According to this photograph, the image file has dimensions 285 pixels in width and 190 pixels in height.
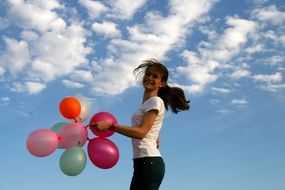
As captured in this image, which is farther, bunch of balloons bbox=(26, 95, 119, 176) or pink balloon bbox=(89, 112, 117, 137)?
pink balloon bbox=(89, 112, 117, 137)

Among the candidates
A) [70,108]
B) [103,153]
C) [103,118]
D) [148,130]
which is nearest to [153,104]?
[148,130]

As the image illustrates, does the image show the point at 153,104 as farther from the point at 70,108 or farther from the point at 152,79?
the point at 70,108

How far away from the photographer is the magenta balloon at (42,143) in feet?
15.1

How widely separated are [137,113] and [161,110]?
0.78ft

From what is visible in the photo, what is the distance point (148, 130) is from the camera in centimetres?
353

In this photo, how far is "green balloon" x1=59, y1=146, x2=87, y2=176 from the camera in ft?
14.6

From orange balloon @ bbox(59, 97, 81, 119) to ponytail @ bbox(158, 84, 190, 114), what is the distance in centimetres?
133

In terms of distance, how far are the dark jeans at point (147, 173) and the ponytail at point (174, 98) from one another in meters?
0.80

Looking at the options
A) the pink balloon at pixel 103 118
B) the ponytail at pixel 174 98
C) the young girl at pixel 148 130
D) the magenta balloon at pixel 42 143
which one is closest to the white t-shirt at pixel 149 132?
the young girl at pixel 148 130

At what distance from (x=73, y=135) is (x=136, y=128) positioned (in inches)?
50.5

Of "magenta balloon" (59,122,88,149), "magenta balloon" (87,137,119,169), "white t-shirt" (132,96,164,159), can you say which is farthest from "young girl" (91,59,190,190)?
"magenta balloon" (59,122,88,149)

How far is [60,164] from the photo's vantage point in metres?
4.60

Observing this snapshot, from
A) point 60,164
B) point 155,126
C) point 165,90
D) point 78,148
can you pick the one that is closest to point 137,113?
point 155,126

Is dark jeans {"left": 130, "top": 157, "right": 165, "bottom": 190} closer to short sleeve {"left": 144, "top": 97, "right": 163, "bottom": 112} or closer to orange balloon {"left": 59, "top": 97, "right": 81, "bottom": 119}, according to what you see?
short sleeve {"left": 144, "top": 97, "right": 163, "bottom": 112}
